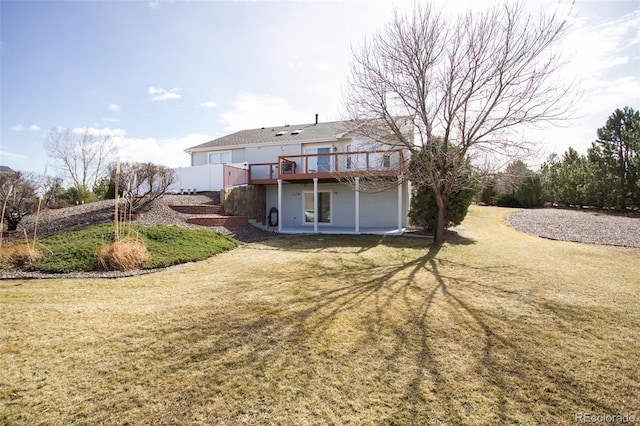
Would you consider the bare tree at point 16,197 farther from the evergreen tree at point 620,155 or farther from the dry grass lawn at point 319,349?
the evergreen tree at point 620,155

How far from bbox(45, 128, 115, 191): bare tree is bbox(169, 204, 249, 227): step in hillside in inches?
915

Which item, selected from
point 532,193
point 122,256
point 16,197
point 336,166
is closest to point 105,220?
point 16,197

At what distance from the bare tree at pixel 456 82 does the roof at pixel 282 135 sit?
6128 mm

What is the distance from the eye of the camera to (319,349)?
3.44 meters

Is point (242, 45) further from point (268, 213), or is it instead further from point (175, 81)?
point (268, 213)

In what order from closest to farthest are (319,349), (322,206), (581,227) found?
1. (319,349)
2. (581,227)
3. (322,206)

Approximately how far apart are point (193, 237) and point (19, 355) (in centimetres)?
684

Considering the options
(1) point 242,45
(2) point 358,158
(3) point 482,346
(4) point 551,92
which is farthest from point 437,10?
(3) point 482,346

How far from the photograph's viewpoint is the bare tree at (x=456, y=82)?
28.7 feet

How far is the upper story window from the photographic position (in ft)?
65.8

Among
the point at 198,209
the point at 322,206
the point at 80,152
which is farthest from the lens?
the point at 80,152

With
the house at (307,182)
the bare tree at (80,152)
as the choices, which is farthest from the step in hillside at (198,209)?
the bare tree at (80,152)

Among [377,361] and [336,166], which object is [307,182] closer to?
[336,166]

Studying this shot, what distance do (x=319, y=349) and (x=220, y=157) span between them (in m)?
18.9
